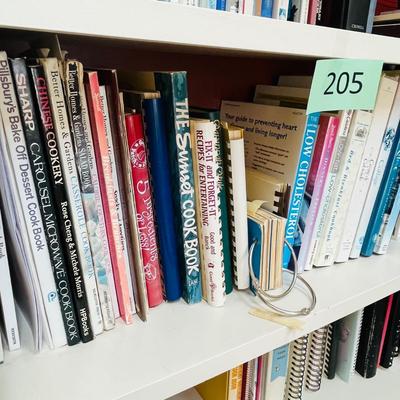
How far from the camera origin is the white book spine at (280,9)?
454mm

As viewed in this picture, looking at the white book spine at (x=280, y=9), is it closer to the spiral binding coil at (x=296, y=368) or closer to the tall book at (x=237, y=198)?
the tall book at (x=237, y=198)

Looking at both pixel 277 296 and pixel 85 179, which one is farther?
pixel 277 296

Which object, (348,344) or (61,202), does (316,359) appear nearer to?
(348,344)

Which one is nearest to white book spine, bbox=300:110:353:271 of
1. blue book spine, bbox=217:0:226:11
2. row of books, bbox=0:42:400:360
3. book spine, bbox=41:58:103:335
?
row of books, bbox=0:42:400:360

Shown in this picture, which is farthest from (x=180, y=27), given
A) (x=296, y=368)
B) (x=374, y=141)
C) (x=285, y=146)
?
(x=296, y=368)

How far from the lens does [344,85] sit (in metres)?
0.45

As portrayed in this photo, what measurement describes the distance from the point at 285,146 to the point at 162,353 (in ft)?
1.05

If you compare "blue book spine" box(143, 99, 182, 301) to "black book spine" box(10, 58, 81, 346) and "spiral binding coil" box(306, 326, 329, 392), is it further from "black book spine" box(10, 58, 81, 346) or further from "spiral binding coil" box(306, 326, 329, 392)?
"spiral binding coil" box(306, 326, 329, 392)

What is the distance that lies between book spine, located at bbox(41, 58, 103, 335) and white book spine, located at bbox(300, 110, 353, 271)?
12.7 inches

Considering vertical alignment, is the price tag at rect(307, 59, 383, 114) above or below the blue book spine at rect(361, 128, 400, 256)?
above

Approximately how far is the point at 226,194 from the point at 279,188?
9cm

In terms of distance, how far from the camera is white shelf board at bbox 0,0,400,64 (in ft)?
0.85

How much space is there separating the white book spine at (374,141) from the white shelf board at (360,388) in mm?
338

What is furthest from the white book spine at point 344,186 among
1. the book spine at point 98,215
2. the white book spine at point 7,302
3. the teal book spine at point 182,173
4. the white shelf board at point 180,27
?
the white book spine at point 7,302
